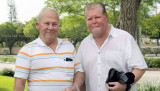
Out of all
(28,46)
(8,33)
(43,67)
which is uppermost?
(28,46)

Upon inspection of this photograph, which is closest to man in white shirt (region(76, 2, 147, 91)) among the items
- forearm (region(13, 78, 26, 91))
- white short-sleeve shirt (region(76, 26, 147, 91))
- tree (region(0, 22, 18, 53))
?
white short-sleeve shirt (region(76, 26, 147, 91))

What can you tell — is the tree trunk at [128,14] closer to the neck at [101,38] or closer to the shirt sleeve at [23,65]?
the neck at [101,38]

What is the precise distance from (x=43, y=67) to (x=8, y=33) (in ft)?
155

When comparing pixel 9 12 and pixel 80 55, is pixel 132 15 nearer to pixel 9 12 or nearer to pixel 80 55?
pixel 80 55

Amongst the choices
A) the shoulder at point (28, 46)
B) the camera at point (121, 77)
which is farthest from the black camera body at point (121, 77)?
the shoulder at point (28, 46)

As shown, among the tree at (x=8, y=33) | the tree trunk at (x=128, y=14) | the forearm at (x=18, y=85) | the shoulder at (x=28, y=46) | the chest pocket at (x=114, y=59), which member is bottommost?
the tree at (x=8, y=33)

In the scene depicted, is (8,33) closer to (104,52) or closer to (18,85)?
(104,52)

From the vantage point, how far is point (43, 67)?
213 centimetres

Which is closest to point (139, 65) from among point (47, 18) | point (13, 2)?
point (47, 18)

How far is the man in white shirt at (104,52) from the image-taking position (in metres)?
2.44

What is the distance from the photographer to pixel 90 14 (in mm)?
2453

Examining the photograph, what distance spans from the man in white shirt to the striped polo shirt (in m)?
0.30

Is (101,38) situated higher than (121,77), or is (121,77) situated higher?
(101,38)

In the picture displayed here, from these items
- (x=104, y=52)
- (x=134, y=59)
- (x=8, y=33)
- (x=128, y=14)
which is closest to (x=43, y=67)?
(x=104, y=52)
